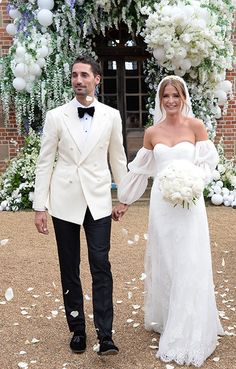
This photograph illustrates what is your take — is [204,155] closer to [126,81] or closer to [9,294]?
[9,294]

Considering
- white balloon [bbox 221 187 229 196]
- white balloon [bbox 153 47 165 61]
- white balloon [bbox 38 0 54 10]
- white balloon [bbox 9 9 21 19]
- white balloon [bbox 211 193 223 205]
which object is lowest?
white balloon [bbox 211 193 223 205]

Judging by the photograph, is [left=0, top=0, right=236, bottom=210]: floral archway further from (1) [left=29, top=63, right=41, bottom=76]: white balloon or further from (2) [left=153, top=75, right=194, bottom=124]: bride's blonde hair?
(2) [left=153, top=75, right=194, bottom=124]: bride's blonde hair

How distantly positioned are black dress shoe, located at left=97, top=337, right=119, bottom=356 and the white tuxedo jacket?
76cm

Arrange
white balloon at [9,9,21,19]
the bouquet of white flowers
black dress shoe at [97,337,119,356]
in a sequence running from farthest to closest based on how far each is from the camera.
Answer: white balloon at [9,9,21,19], black dress shoe at [97,337,119,356], the bouquet of white flowers

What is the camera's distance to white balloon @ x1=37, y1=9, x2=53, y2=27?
895 centimetres

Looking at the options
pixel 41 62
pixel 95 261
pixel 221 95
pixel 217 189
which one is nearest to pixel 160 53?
pixel 221 95

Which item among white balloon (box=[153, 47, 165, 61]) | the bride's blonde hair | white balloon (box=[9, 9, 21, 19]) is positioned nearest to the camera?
the bride's blonde hair

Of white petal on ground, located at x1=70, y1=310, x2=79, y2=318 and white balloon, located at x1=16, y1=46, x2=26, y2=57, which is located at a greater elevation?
white balloon, located at x1=16, y1=46, x2=26, y2=57

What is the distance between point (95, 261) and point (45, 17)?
6358 mm

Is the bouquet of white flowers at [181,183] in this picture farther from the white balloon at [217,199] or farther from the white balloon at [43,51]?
the white balloon at [43,51]

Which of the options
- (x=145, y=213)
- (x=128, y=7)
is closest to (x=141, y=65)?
(x=128, y=7)

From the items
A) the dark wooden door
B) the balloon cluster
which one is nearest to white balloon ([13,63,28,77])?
the balloon cluster

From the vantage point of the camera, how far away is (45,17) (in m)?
8.95

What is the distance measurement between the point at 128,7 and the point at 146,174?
5.91 metres
